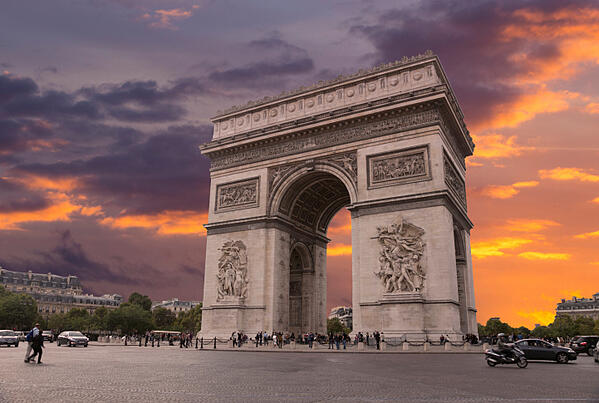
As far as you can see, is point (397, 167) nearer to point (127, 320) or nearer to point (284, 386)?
point (284, 386)

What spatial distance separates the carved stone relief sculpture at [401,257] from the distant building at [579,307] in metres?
116

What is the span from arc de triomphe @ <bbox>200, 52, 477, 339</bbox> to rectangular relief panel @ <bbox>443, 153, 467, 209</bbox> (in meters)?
0.13

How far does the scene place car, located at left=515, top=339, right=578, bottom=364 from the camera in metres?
18.3

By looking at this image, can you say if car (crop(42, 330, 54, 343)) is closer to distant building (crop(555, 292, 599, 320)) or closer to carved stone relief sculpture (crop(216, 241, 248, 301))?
carved stone relief sculpture (crop(216, 241, 248, 301))


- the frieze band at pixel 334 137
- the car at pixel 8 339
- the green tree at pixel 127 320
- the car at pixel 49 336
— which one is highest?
the frieze band at pixel 334 137

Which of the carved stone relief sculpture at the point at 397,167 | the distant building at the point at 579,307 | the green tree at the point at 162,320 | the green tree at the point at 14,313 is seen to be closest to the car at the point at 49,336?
the green tree at the point at 14,313

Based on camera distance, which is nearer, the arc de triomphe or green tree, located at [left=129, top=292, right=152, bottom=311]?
the arc de triomphe

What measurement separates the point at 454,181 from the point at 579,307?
121 metres

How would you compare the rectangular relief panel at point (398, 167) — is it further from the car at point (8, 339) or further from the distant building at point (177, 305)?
the distant building at point (177, 305)

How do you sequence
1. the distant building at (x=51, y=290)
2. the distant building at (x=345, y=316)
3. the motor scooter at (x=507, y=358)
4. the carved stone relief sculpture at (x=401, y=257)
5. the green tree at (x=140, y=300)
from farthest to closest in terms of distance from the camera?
the distant building at (x=345, y=316)
the distant building at (x=51, y=290)
the green tree at (x=140, y=300)
the carved stone relief sculpture at (x=401, y=257)
the motor scooter at (x=507, y=358)

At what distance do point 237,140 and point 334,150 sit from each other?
26.0 ft

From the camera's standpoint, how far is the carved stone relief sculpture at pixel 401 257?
26.4 meters

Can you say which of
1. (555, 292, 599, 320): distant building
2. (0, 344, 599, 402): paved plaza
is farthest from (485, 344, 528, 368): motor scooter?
(555, 292, 599, 320): distant building

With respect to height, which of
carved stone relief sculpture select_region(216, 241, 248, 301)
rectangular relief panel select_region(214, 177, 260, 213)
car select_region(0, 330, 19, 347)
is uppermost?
rectangular relief panel select_region(214, 177, 260, 213)
